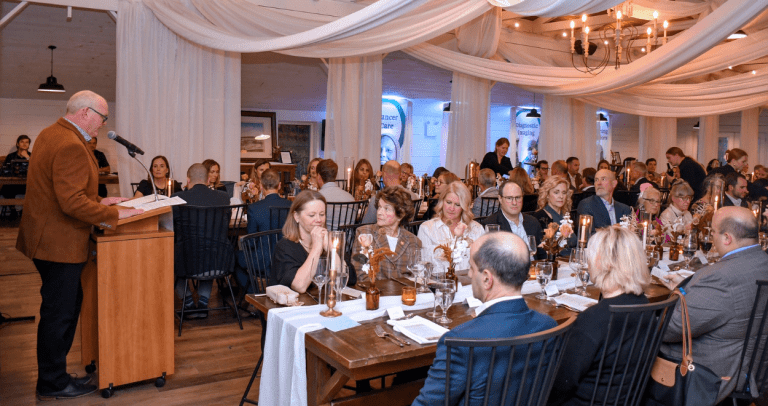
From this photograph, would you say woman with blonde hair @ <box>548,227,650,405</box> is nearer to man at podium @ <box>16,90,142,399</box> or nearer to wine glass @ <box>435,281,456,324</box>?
wine glass @ <box>435,281,456,324</box>

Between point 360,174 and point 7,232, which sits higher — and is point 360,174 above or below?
above

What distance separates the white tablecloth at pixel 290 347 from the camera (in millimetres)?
2475

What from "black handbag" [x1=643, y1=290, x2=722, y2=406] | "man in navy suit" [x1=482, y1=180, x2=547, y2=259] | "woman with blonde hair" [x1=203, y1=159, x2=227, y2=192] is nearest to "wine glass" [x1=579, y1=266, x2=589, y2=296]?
"black handbag" [x1=643, y1=290, x2=722, y2=406]

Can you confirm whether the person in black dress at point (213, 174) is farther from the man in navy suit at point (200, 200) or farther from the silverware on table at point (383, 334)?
the silverware on table at point (383, 334)

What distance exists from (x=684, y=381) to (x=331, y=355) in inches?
50.2

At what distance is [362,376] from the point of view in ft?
7.22

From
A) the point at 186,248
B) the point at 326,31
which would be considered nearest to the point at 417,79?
the point at 326,31

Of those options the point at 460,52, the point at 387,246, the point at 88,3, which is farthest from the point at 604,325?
the point at 460,52

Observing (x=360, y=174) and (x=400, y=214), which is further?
(x=360, y=174)

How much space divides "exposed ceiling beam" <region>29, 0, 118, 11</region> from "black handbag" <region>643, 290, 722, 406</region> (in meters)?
6.19

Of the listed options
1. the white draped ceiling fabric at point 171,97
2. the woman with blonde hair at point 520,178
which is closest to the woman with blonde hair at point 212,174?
the white draped ceiling fabric at point 171,97

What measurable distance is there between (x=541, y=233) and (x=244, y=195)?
2977 mm

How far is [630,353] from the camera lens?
2.16 m

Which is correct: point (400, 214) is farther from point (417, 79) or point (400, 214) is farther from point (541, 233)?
point (417, 79)
